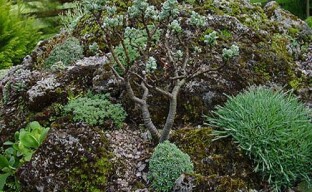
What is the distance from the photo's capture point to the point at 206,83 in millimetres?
4488

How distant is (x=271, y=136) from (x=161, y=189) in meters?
0.93

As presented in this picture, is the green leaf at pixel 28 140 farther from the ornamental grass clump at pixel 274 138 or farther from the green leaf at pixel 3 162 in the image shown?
the ornamental grass clump at pixel 274 138

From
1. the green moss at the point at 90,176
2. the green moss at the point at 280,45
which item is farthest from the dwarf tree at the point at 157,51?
the green moss at the point at 280,45

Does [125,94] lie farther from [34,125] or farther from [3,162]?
[3,162]

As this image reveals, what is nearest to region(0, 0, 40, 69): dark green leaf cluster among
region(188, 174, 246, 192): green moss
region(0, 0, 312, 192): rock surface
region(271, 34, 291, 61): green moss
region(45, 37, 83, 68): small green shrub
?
region(0, 0, 312, 192): rock surface

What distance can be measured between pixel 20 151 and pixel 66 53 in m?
1.25

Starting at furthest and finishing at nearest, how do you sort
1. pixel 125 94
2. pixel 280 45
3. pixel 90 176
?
pixel 280 45, pixel 125 94, pixel 90 176

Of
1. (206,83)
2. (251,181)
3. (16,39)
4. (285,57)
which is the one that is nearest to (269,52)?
(285,57)

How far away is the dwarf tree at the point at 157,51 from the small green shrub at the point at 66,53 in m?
0.39

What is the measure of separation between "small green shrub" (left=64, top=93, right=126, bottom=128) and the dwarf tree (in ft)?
0.82

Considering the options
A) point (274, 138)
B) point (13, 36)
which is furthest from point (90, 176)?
point (13, 36)

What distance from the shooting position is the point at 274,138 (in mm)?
3736

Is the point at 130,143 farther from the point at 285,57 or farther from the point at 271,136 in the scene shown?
the point at 285,57

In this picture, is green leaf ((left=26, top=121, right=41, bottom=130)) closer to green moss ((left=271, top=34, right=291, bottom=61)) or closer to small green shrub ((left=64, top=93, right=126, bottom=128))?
small green shrub ((left=64, top=93, right=126, bottom=128))
